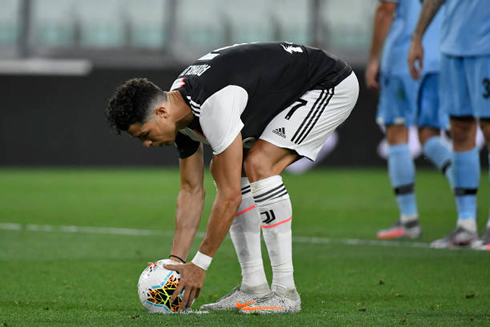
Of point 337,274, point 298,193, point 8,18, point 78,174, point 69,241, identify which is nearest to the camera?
point 337,274

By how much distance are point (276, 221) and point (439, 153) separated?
311cm

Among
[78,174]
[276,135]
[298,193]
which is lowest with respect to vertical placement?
[78,174]

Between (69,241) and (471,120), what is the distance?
3138mm

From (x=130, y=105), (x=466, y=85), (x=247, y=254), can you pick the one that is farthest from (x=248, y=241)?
(x=466, y=85)

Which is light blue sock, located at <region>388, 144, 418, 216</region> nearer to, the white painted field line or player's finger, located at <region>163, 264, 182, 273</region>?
the white painted field line

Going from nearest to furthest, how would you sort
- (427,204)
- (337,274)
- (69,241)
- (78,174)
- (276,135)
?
(276,135)
(337,274)
(69,241)
(427,204)
(78,174)

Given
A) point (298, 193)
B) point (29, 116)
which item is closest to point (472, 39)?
point (298, 193)

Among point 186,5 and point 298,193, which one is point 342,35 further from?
point 298,193

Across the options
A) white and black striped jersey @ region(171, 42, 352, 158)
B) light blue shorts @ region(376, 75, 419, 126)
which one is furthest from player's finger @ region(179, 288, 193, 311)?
light blue shorts @ region(376, 75, 419, 126)

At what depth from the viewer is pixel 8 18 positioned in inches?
728

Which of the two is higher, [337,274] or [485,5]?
[485,5]

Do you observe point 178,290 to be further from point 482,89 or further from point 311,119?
point 482,89

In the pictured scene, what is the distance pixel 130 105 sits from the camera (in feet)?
11.0

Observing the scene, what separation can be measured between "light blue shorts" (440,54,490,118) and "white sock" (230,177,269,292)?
2085 millimetres
